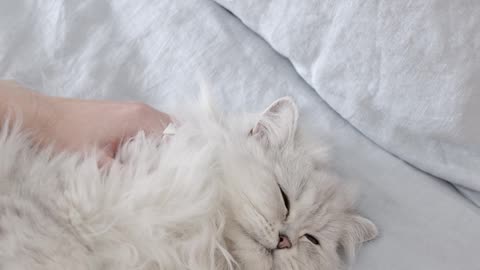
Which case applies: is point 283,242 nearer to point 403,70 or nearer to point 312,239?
point 312,239

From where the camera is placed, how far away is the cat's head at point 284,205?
1.02m

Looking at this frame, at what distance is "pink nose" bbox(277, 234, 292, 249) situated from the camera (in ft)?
3.38

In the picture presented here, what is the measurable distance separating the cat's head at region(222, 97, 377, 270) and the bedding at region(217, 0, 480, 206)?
0.71 ft

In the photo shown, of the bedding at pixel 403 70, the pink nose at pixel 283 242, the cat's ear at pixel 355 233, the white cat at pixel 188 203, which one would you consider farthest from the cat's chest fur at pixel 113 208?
the bedding at pixel 403 70

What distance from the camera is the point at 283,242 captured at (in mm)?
1035

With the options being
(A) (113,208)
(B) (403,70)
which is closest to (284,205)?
(A) (113,208)

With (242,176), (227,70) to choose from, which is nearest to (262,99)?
(227,70)

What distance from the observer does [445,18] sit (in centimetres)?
121

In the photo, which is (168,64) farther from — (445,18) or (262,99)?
(445,18)

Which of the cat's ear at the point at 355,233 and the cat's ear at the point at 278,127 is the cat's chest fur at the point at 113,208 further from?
the cat's ear at the point at 355,233

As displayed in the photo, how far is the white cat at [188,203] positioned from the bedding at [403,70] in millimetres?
220

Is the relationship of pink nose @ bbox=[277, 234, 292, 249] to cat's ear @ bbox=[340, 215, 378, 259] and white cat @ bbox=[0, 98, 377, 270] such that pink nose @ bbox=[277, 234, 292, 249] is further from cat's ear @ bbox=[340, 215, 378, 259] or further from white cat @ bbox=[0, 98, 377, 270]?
cat's ear @ bbox=[340, 215, 378, 259]

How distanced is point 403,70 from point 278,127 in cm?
35

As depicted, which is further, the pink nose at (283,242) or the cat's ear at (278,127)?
the cat's ear at (278,127)
